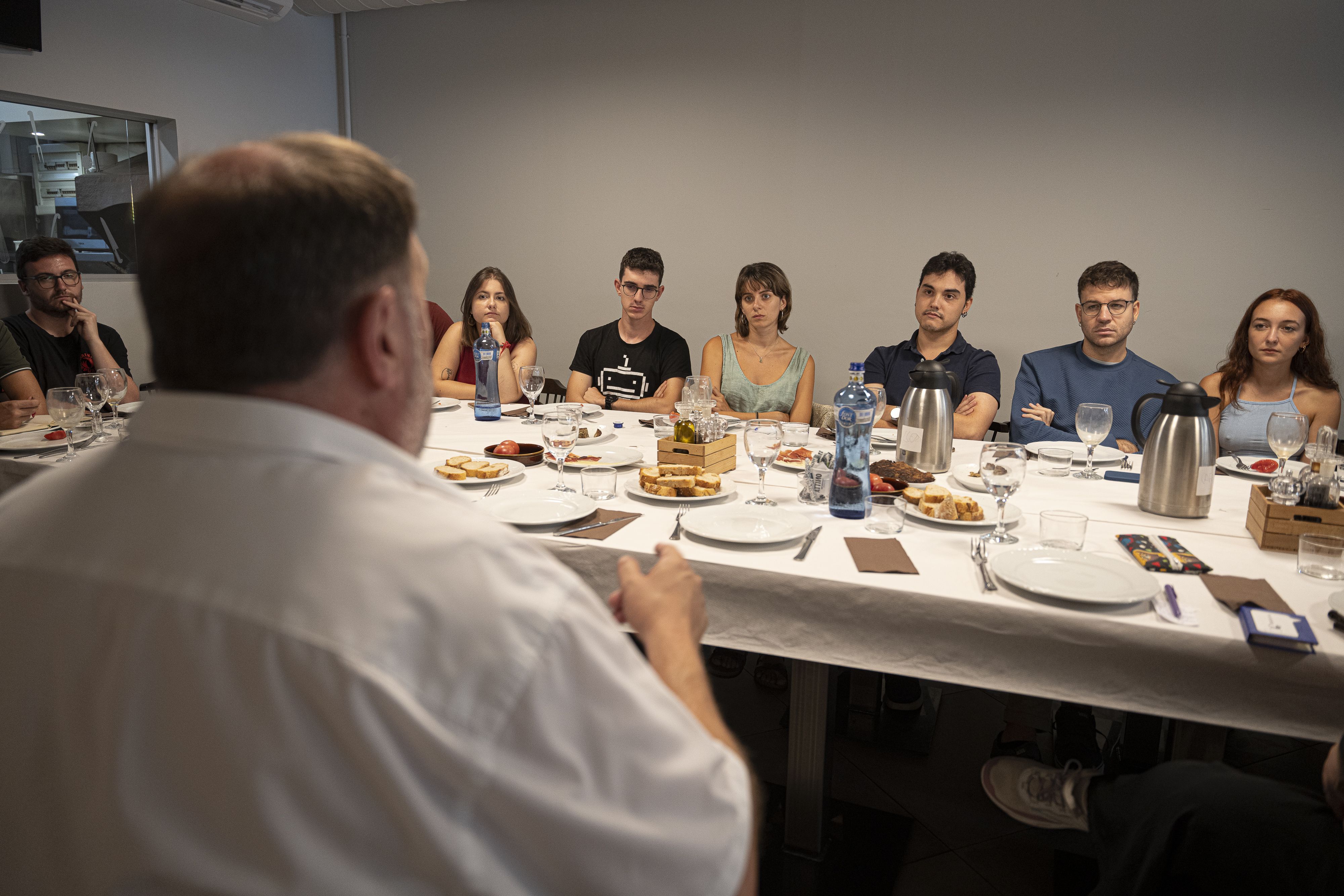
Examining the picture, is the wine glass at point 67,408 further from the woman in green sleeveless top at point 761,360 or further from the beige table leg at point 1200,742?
the beige table leg at point 1200,742

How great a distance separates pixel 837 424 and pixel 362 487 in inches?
49.8

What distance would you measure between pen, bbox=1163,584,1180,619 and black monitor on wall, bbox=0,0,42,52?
14.7ft

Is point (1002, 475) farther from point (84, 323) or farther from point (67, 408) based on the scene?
point (84, 323)

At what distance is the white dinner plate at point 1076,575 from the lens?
4.32 feet

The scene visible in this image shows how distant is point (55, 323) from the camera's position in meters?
3.36

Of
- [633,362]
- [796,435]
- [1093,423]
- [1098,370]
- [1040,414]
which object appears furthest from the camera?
[633,362]

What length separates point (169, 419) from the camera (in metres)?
0.62

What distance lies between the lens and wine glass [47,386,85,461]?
7.34 feet

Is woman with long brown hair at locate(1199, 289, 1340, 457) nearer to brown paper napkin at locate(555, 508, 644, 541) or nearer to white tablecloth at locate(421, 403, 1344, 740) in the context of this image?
white tablecloth at locate(421, 403, 1344, 740)

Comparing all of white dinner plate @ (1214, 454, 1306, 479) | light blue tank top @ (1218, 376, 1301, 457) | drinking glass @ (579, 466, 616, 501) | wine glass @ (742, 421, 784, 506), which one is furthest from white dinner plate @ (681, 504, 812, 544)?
light blue tank top @ (1218, 376, 1301, 457)

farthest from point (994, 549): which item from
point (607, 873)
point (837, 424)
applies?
point (607, 873)

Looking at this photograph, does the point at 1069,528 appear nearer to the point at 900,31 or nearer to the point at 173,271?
the point at 173,271

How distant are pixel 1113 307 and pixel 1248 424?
635mm

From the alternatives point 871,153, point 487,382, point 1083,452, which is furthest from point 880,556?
point 871,153
